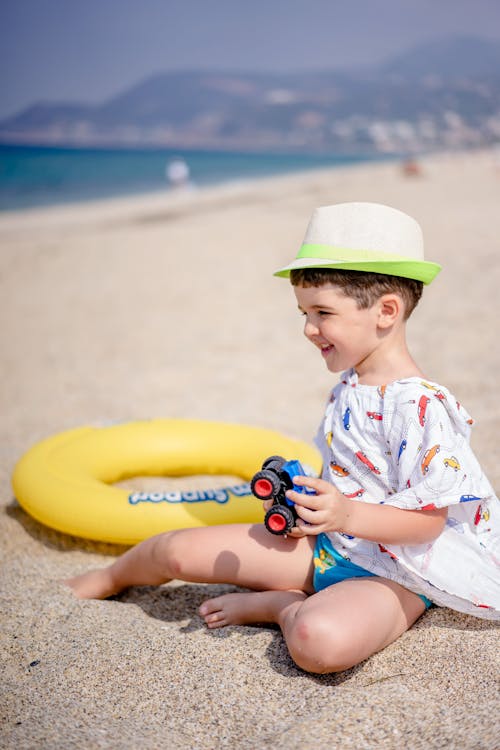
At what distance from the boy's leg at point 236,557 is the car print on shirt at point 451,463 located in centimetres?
59

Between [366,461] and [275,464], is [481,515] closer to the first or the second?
[366,461]

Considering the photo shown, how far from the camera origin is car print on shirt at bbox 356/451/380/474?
189cm

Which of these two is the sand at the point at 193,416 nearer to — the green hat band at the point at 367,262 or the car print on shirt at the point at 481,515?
the car print on shirt at the point at 481,515

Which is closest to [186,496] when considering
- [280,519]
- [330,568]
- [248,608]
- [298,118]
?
[248,608]

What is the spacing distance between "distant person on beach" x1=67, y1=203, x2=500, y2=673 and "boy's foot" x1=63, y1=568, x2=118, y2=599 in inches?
11.2

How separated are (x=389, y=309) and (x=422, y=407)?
0.31m

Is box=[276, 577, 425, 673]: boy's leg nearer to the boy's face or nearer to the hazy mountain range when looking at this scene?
the boy's face

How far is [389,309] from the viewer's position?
190 cm

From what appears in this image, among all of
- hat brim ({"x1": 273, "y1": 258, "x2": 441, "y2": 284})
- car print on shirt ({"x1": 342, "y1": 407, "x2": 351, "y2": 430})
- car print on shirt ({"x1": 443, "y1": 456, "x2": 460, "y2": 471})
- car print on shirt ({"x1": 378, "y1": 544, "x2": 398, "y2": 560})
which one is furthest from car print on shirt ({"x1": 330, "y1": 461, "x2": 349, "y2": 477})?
hat brim ({"x1": 273, "y1": 258, "x2": 441, "y2": 284})

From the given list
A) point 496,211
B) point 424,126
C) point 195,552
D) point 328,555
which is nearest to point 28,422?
point 195,552

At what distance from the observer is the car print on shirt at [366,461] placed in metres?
1.89

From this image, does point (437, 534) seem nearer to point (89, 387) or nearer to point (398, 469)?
point (398, 469)

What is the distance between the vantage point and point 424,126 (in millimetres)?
62719

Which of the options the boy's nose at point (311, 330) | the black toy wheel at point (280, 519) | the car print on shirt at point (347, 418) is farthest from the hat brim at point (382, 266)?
the black toy wheel at point (280, 519)
